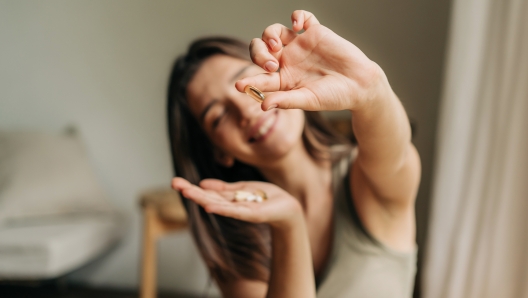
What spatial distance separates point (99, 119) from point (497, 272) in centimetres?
141

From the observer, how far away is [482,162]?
0.55m

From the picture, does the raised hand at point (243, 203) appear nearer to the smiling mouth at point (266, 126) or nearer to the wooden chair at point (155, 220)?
the smiling mouth at point (266, 126)

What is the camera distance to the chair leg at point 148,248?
113 cm

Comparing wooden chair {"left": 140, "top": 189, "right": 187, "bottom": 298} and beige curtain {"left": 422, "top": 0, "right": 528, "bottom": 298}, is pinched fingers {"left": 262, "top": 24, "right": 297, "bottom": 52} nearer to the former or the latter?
beige curtain {"left": 422, "top": 0, "right": 528, "bottom": 298}

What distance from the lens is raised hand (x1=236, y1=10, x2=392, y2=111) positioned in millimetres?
291

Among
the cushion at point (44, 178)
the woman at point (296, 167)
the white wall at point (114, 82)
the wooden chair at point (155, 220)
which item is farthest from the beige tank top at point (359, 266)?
the cushion at point (44, 178)

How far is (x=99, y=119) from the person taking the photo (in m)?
1.49

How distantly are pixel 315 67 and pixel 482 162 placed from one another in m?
0.37

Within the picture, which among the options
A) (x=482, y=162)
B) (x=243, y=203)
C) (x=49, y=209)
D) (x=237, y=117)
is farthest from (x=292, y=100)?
(x=49, y=209)

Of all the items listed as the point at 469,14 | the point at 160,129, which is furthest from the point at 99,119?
the point at 469,14

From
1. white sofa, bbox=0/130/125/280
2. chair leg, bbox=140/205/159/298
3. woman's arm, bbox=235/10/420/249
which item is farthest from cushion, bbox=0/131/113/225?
woman's arm, bbox=235/10/420/249

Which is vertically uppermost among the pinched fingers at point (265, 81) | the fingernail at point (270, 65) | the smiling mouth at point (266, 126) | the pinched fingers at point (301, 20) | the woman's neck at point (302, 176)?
the pinched fingers at point (301, 20)

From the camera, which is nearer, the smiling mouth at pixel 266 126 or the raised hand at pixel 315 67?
the raised hand at pixel 315 67

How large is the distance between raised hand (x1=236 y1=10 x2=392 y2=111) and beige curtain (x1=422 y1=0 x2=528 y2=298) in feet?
0.74
